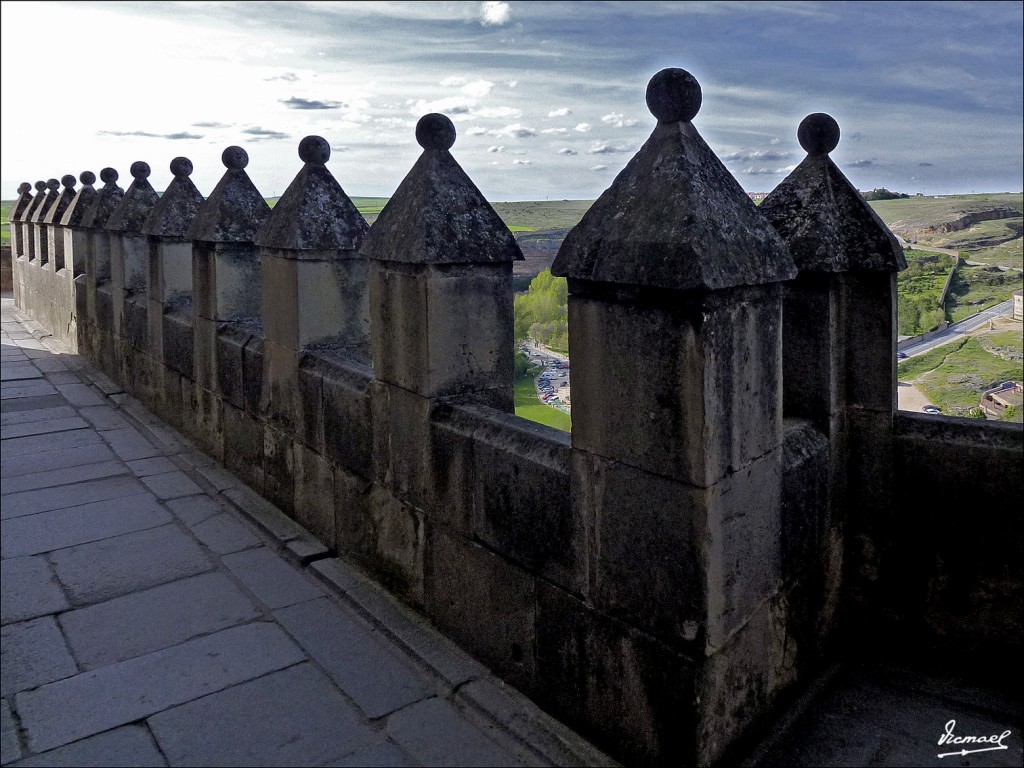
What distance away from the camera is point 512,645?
291 centimetres

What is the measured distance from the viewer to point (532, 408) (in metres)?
3.44

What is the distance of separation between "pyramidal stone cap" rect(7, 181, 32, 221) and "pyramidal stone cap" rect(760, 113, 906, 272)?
1640cm

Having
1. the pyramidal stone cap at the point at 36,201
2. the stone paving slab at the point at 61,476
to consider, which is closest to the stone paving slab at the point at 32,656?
the stone paving slab at the point at 61,476

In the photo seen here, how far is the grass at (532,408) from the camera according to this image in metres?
3.12

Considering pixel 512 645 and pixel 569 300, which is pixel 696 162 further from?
pixel 512 645

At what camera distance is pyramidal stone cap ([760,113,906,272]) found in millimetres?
2648

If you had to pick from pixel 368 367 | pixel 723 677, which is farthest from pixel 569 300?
pixel 368 367

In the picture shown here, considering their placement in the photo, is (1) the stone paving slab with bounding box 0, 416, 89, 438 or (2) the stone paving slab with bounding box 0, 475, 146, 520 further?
(1) the stone paving slab with bounding box 0, 416, 89, 438

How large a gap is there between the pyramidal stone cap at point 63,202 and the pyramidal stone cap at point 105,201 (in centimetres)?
238

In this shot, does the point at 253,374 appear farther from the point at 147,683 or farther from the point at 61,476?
the point at 147,683

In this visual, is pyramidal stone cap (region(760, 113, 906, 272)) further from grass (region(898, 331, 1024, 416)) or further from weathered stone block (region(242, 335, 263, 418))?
weathered stone block (region(242, 335, 263, 418))

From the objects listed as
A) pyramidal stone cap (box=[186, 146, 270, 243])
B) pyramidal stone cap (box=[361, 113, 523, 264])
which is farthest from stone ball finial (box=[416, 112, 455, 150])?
pyramidal stone cap (box=[186, 146, 270, 243])

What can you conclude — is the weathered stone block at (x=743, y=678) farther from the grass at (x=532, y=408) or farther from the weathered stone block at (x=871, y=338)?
the grass at (x=532, y=408)

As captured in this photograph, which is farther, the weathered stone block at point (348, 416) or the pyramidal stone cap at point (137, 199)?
the pyramidal stone cap at point (137, 199)
